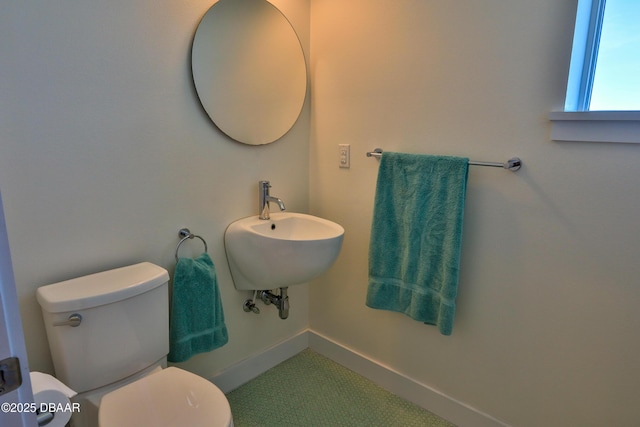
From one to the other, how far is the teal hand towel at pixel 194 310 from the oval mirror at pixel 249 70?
59 cm

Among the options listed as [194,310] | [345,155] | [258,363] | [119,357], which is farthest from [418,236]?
[119,357]

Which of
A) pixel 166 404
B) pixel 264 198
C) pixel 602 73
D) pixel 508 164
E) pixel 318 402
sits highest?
pixel 602 73

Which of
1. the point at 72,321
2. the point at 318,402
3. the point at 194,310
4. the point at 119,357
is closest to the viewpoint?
the point at 72,321

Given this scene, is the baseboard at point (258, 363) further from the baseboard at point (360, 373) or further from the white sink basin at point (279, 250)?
the white sink basin at point (279, 250)

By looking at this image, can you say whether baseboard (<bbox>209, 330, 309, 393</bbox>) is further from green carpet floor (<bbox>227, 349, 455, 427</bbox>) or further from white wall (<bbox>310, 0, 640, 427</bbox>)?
white wall (<bbox>310, 0, 640, 427</bbox>)

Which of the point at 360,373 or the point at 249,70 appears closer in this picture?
the point at 249,70

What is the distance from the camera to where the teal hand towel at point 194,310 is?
1505mm

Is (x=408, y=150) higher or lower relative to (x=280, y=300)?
higher

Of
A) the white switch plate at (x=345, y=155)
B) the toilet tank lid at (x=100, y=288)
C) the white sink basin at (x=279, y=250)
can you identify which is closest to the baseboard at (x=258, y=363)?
the white sink basin at (x=279, y=250)

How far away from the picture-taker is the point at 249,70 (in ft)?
5.65

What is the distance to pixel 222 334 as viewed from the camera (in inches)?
64.3

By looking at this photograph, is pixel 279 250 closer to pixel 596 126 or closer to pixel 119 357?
pixel 119 357

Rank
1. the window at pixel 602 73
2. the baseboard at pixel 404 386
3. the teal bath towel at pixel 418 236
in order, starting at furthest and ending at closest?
the baseboard at pixel 404 386 < the teal bath towel at pixel 418 236 < the window at pixel 602 73

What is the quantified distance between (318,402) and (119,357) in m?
0.95
